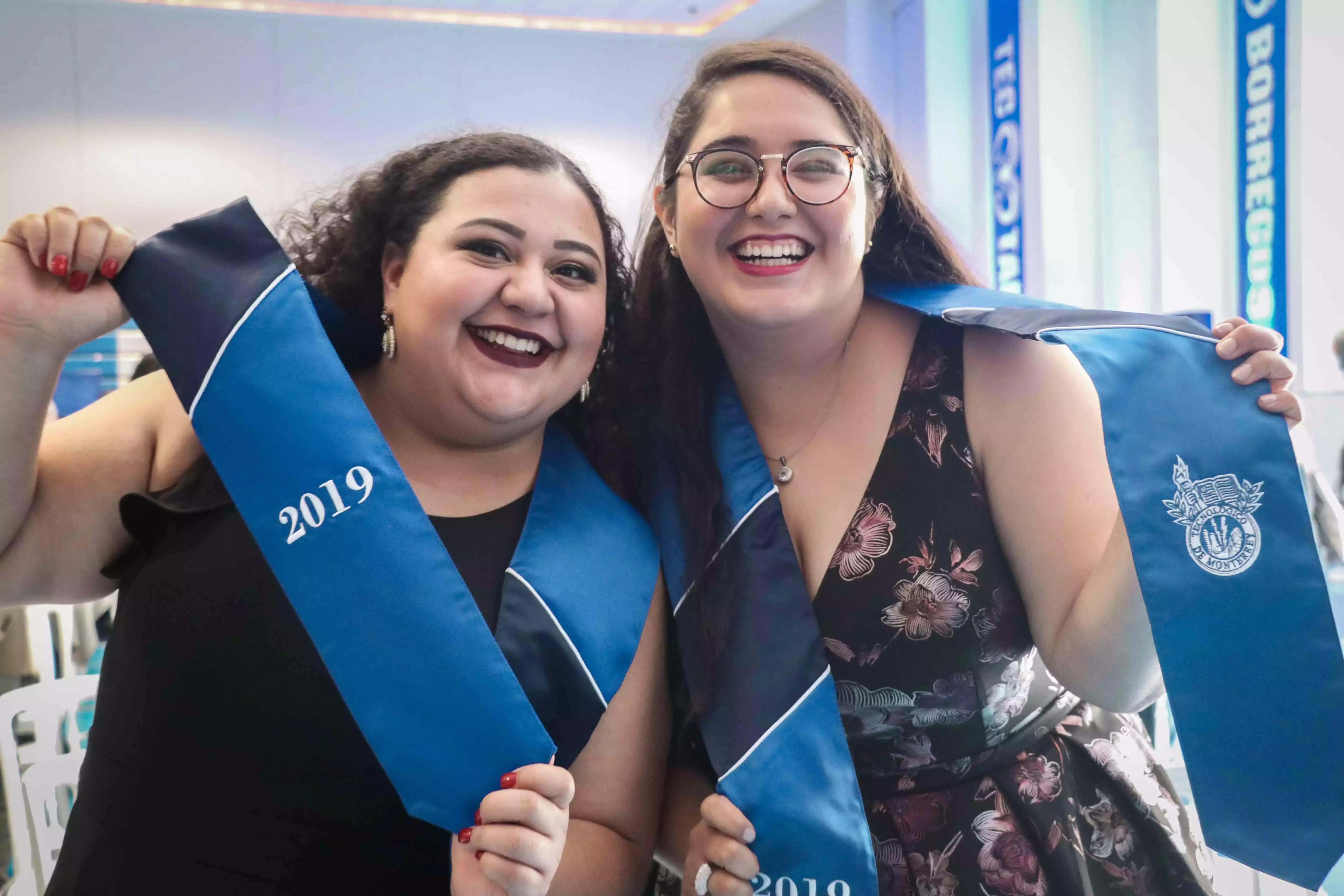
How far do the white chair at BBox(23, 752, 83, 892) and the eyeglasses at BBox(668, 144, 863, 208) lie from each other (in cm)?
150

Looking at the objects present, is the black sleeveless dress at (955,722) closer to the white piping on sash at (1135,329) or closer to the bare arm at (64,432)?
the white piping on sash at (1135,329)

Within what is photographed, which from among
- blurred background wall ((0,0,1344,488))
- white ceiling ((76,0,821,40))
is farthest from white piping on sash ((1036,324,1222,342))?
white ceiling ((76,0,821,40))

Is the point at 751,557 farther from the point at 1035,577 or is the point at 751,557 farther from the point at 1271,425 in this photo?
the point at 1271,425

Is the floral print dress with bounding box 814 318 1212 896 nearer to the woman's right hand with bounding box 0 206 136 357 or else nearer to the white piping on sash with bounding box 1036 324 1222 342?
the white piping on sash with bounding box 1036 324 1222 342

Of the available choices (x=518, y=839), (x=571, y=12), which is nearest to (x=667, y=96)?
(x=571, y=12)

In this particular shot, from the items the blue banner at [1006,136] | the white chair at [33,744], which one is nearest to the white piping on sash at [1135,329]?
the white chair at [33,744]

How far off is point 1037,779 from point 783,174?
2.79ft

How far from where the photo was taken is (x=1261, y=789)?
1.05 meters

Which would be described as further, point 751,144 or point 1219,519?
point 751,144

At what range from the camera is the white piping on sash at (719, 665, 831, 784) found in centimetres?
123

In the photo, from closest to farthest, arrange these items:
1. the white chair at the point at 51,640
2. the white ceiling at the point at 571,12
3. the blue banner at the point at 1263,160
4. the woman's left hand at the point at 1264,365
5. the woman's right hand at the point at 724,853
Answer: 1. the woman's left hand at the point at 1264,365
2. the woman's right hand at the point at 724,853
3. the white chair at the point at 51,640
4. the blue banner at the point at 1263,160
5. the white ceiling at the point at 571,12

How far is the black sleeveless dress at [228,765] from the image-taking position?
1105 mm

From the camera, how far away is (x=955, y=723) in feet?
4.13

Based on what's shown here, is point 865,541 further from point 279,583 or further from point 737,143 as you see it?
point 279,583
